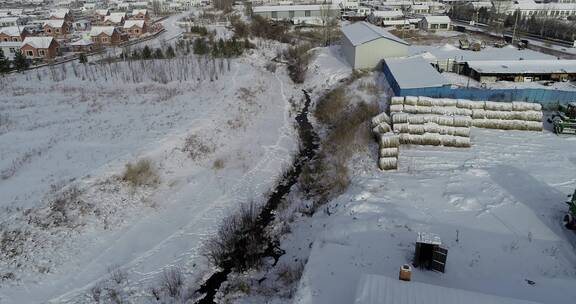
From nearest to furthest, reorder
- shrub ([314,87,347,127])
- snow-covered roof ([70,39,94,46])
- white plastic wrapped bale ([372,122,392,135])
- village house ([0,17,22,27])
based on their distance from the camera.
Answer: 1. white plastic wrapped bale ([372,122,392,135])
2. shrub ([314,87,347,127])
3. snow-covered roof ([70,39,94,46])
4. village house ([0,17,22,27])

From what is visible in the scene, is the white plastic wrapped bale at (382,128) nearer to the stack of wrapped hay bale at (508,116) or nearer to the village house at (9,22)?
the stack of wrapped hay bale at (508,116)

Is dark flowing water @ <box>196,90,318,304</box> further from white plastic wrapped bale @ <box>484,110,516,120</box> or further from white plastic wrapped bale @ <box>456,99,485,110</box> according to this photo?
white plastic wrapped bale @ <box>484,110,516,120</box>

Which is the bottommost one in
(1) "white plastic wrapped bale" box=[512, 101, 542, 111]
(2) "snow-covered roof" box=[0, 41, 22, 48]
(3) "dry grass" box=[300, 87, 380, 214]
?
(3) "dry grass" box=[300, 87, 380, 214]

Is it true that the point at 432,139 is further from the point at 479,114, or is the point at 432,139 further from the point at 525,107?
the point at 525,107

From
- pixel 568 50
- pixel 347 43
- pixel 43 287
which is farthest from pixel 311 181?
pixel 568 50

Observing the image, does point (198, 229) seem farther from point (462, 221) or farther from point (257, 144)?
point (462, 221)

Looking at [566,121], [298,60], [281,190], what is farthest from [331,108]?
[298,60]

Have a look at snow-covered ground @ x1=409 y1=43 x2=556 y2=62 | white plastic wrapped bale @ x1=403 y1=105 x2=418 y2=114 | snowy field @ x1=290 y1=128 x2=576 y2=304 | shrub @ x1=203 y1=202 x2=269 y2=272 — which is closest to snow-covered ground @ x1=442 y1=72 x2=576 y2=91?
snow-covered ground @ x1=409 y1=43 x2=556 y2=62
